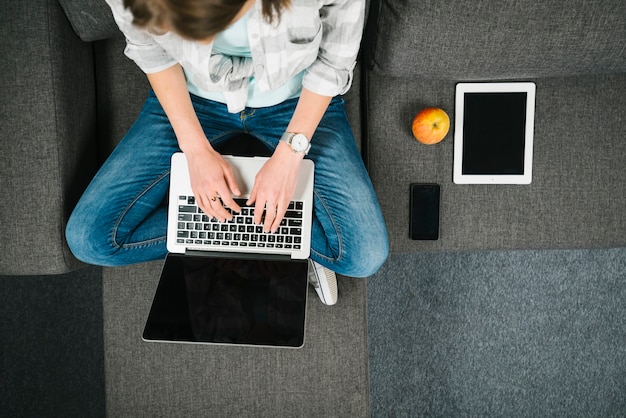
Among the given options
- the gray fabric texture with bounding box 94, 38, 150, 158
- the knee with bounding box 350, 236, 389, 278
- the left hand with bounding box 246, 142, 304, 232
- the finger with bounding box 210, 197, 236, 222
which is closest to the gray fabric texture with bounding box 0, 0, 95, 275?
the gray fabric texture with bounding box 94, 38, 150, 158

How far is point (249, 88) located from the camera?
1078 mm

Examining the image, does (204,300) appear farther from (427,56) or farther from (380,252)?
(427,56)

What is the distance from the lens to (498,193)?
4.02 ft

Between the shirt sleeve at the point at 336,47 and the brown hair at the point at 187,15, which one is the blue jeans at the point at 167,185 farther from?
the brown hair at the point at 187,15

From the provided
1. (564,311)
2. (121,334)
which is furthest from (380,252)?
(564,311)

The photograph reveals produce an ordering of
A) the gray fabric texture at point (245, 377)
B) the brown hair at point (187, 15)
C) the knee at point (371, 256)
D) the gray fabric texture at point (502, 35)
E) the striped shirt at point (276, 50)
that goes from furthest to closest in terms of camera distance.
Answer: the gray fabric texture at point (245, 377) < the knee at point (371, 256) < the gray fabric texture at point (502, 35) < the striped shirt at point (276, 50) < the brown hair at point (187, 15)

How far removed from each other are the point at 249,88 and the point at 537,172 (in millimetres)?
777

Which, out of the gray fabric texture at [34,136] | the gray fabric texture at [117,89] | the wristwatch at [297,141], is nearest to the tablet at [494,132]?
the wristwatch at [297,141]

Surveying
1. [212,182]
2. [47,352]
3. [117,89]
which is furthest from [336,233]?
[47,352]

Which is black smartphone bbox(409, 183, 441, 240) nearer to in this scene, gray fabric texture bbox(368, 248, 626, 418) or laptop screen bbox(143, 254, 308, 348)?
laptop screen bbox(143, 254, 308, 348)

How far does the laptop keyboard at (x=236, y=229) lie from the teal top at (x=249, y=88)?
247 mm

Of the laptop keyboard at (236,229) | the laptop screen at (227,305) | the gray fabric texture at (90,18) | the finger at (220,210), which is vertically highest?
the gray fabric texture at (90,18)

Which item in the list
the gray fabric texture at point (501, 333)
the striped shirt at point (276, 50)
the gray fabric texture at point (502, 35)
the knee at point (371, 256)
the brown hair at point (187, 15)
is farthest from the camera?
the gray fabric texture at point (501, 333)

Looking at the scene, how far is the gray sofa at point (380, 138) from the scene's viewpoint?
1.08m
